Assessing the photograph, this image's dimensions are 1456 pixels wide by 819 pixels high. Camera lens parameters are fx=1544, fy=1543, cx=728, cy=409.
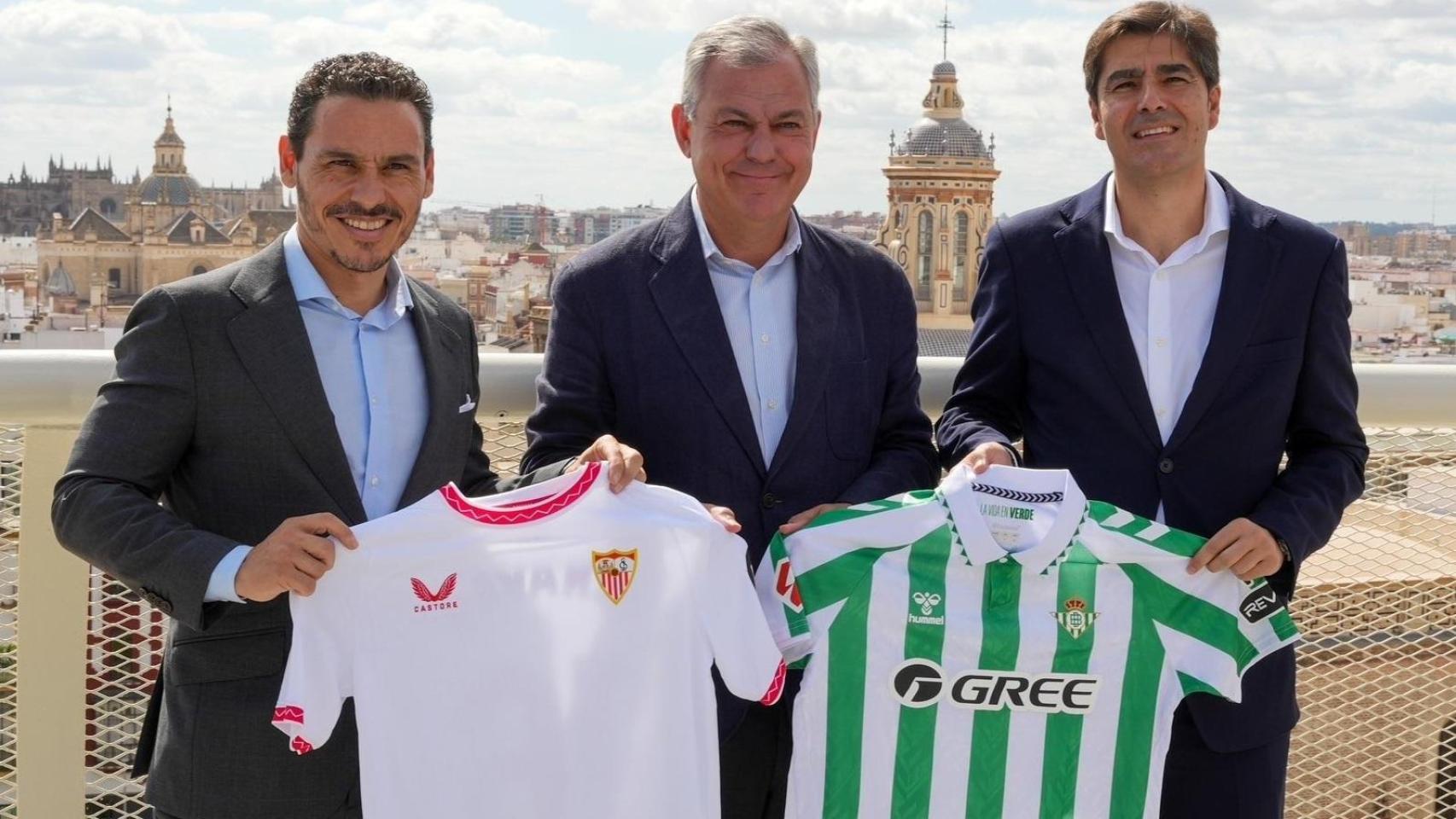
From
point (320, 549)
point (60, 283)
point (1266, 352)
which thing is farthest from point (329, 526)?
point (60, 283)

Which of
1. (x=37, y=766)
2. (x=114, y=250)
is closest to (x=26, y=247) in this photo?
(x=114, y=250)

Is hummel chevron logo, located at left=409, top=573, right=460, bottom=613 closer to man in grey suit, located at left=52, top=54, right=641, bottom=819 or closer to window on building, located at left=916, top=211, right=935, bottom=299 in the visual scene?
man in grey suit, located at left=52, top=54, right=641, bottom=819

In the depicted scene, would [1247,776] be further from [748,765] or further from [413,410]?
[413,410]

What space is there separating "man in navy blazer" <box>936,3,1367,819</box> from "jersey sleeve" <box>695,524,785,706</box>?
0.35 meters

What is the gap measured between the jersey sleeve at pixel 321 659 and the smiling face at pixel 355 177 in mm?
341

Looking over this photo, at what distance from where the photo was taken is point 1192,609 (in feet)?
6.24

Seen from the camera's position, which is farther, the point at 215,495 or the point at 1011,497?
the point at 1011,497

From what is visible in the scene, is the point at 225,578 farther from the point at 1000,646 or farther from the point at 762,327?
the point at 1000,646

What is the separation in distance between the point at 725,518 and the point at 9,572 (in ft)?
3.58

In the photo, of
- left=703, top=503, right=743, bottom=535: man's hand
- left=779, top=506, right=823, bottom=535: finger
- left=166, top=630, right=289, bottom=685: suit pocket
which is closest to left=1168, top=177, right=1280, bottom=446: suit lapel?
left=779, top=506, right=823, bottom=535: finger

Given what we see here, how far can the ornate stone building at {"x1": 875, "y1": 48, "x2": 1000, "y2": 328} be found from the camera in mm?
68562

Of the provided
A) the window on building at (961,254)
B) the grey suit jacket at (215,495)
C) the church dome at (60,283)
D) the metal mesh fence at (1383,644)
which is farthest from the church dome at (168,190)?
the grey suit jacket at (215,495)

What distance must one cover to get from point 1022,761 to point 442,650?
732 mm

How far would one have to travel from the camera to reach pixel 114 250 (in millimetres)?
71000
